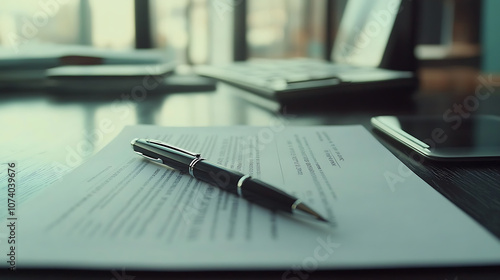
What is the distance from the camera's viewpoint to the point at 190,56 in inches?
97.0

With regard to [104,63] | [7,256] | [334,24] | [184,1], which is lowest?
[7,256]

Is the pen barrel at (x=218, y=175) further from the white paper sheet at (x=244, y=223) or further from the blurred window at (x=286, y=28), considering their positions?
the blurred window at (x=286, y=28)

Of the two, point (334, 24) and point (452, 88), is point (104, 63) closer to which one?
point (452, 88)

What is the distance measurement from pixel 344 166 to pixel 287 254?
18 cm

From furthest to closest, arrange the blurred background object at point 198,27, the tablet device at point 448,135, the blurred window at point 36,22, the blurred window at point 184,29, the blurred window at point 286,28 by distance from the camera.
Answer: the blurred window at point 184,29
the blurred window at point 286,28
the blurred background object at point 198,27
the blurred window at point 36,22
the tablet device at point 448,135

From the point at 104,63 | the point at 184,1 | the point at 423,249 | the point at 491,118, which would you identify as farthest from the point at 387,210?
the point at 184,1

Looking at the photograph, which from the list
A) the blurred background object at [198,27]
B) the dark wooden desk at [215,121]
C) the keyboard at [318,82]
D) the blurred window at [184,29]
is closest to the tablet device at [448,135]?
the dark wooden desk at [215,121]

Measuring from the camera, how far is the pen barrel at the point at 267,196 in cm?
28

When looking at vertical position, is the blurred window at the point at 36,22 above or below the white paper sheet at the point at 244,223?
above

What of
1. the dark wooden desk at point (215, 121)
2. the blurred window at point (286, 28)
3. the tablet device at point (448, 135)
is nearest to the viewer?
the dark wooden desk at point (215, 121)

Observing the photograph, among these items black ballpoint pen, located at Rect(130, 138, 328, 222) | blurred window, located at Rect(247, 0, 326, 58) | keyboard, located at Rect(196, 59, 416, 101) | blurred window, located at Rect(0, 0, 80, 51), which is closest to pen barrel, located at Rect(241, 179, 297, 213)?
black ballpoint pen, located at Rect(130, 138, 328, 222)

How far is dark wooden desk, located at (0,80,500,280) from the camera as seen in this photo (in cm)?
22

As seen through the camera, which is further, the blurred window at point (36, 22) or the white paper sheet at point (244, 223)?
the blurred window at point (36, 22)

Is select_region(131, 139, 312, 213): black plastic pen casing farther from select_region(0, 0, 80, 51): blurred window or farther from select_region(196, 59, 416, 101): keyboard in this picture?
select_region(0, 0, 80, 51): blurred window
